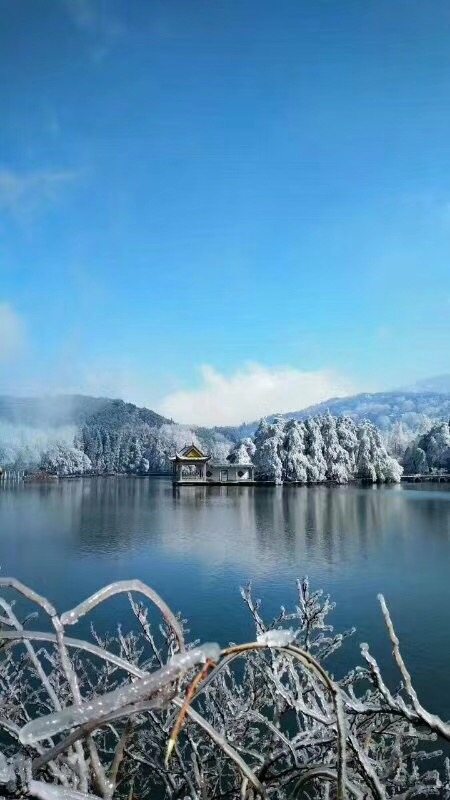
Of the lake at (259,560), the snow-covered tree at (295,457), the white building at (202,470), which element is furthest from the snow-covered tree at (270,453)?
the lake at (259,560)

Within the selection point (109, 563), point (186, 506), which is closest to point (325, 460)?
point (186, 506)

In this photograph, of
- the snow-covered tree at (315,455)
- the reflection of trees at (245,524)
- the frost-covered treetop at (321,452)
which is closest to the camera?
the reflection of trees at (245,524)

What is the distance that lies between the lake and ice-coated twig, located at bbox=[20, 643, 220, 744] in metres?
10.7

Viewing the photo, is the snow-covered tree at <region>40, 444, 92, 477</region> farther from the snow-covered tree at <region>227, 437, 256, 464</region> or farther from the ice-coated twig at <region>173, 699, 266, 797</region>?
the ice-coated twig at <region>173, 699, 266, 797</region>

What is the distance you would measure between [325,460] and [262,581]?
51686mm

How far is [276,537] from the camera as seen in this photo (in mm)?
27047

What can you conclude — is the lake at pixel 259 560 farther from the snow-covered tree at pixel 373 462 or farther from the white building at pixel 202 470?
the snow-covered tree at pixel 373 462

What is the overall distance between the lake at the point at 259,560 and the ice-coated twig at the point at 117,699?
35.0ft

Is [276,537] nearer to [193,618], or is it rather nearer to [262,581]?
[262,581]

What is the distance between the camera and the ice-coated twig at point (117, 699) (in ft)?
3.61

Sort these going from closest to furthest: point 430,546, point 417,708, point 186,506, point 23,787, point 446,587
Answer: point 23,787
point 417,708
point 446,587
point 430,546
point 186,506

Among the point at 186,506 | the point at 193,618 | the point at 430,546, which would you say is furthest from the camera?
Answer: the point at 186,506

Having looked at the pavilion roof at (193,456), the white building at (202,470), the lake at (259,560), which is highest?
the pavilion roof at (193,456)

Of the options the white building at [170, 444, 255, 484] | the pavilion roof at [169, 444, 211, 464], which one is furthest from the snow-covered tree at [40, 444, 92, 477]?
the pavilion roof at [169, 444, 211, 464]
